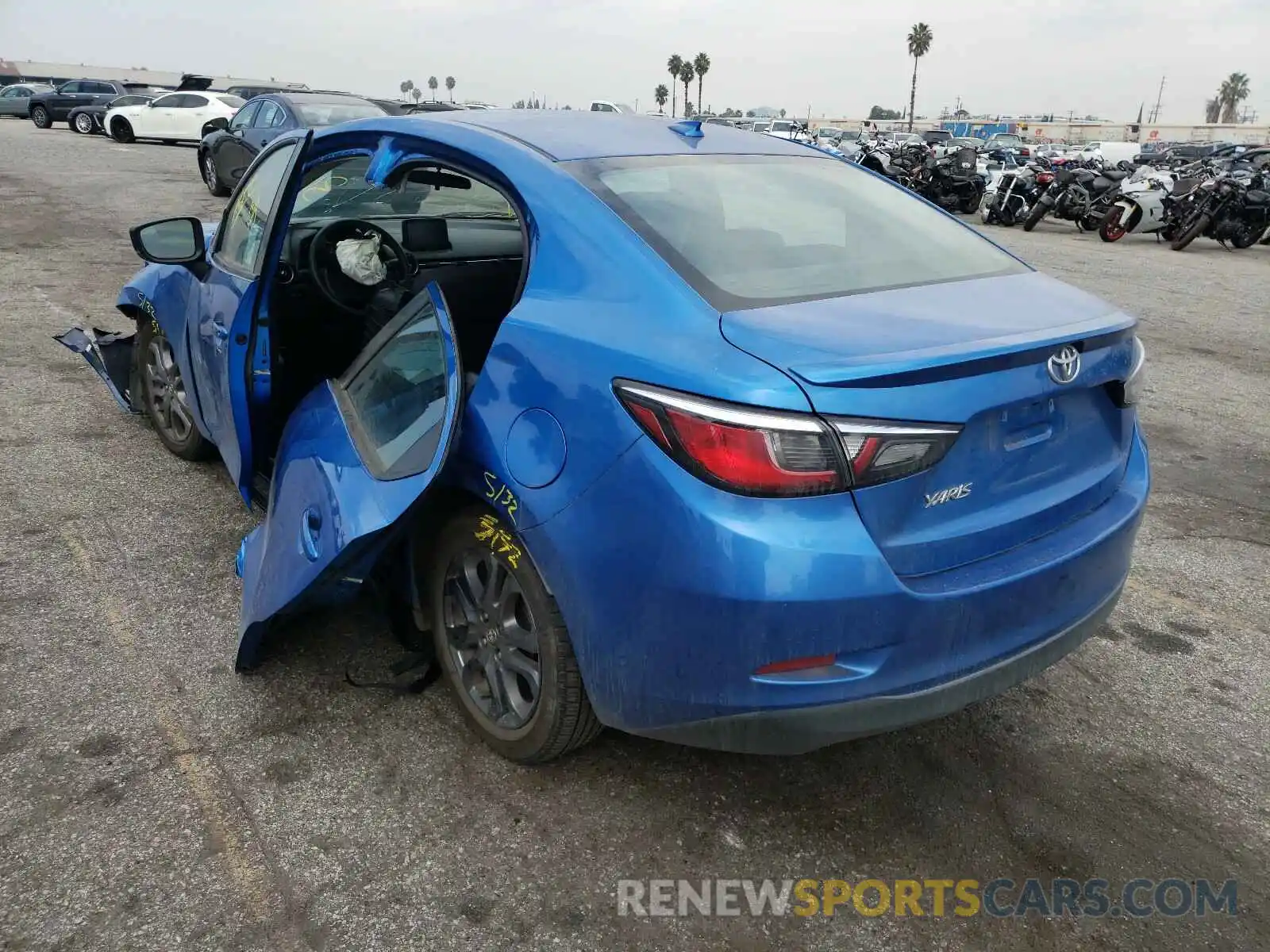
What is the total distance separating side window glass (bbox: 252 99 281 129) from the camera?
45.9 feet

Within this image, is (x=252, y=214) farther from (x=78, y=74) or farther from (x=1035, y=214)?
(x=78, y=74)

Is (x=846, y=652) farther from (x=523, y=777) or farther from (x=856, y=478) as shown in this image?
(x=523, y=777)

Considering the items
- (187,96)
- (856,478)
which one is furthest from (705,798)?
(187,96)

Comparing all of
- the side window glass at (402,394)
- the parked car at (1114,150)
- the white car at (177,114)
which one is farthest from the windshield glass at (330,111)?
the parked car at (1114,150)

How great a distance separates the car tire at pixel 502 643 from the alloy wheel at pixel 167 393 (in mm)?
2208

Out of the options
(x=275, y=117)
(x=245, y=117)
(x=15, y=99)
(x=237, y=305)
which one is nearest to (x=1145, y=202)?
(x=275, y=117)

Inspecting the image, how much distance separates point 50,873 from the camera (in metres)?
2.17

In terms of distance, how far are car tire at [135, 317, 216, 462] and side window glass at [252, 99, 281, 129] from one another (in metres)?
10.6

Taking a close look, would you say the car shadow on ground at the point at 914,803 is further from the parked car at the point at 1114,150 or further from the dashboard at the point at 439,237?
the parked car at the point at 1114,150

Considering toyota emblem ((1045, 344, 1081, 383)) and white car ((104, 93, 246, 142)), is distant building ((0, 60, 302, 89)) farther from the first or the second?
toyota emblem ((1045, 344, 1081, 383))

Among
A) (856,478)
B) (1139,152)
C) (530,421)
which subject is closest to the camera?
(856,478)

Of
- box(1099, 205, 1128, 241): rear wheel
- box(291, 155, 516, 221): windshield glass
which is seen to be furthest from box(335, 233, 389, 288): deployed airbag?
box(1099, 205, 1128, 241): rear wheel

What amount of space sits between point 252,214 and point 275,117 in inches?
465

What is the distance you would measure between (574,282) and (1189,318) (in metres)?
8.86
